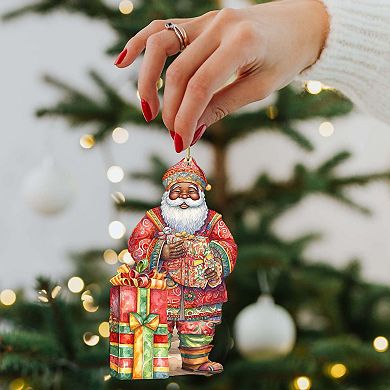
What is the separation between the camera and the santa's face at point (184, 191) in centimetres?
73

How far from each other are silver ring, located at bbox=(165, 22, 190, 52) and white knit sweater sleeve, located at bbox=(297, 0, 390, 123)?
144 millimetres

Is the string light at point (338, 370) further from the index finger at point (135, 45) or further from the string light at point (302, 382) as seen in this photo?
the index finger at point (135, 45)

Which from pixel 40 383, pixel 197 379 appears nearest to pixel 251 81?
pixel 40 383

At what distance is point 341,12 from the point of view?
783 mm

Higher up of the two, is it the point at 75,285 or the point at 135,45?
the point at 75,285

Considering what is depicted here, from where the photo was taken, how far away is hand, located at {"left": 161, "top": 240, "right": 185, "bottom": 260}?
714 mm

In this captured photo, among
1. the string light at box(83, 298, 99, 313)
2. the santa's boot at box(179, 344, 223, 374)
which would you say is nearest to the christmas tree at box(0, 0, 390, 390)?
the string light at box(83, 298, 99, 313)

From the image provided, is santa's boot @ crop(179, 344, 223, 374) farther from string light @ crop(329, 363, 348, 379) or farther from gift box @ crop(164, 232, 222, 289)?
string light @ crop(329, 363, 348, 379)

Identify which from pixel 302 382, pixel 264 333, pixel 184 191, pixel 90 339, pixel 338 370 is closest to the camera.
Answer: pixel 184 191

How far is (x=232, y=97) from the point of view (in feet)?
2.35

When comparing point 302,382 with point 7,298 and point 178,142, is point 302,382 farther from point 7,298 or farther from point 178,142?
point 178,142

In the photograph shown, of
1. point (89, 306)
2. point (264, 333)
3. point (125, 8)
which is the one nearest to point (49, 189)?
point (89, 306)

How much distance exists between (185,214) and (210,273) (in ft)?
0.21

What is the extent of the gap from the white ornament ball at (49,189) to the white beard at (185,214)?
2.39ft
